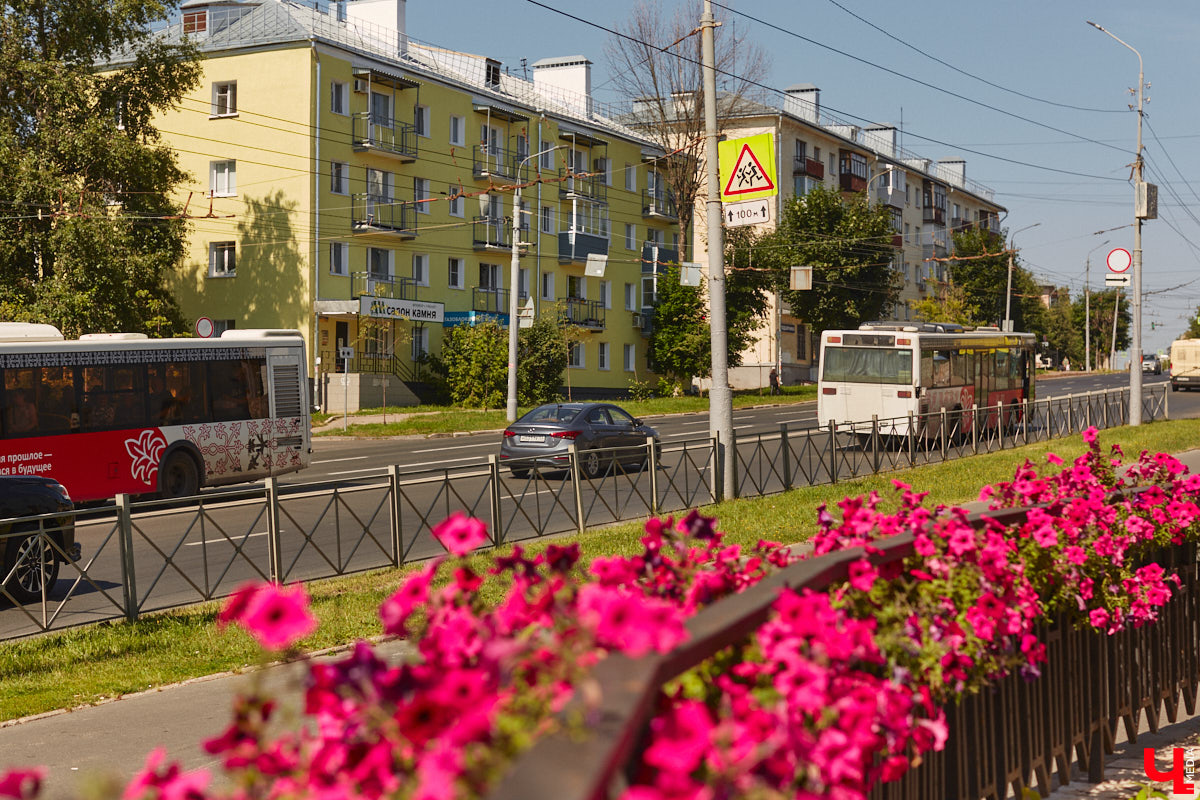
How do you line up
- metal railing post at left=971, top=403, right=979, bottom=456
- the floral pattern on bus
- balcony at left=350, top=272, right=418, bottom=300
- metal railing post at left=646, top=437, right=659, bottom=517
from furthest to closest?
balcony at left=350, top=272, right=418, bottom=300 < metal railing post at left=971, top=403, right=979, bottom=456 < the floral pattern on bus < metal railing post at left=646, top=437, right=659, bottom=517

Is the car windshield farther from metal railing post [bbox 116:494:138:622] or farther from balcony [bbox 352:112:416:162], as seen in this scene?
balcony [bbox 352:112:416:162]

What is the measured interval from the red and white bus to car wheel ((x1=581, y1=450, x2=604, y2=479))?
741 cm

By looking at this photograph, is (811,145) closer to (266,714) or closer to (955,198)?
(955,198)

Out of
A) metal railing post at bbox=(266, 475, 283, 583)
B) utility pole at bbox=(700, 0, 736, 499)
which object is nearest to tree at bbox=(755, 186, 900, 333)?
utility pole at bbox=(700, 0, 736, 499)

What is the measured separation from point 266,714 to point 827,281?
6073 cm

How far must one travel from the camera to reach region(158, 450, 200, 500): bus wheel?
65.9 ft

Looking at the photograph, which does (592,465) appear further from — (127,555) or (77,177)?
(77,177)

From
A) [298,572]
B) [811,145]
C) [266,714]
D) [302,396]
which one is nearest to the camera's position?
[266,714]

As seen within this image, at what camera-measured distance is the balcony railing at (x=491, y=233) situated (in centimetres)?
4975

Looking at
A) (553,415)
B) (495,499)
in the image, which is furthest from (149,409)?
(495,499)

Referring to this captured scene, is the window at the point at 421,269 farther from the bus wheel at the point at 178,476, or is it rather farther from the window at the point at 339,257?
the bus wheel at the point at 178,476

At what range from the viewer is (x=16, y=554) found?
10.6m

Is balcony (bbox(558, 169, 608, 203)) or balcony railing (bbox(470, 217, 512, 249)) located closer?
balcony railing (bbox(470, 217, 512, 249))

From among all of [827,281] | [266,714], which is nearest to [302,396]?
[266,714]
